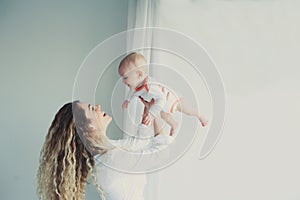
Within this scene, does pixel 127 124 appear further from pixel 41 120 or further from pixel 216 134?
pixel 41 120

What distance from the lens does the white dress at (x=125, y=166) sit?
4.67ft

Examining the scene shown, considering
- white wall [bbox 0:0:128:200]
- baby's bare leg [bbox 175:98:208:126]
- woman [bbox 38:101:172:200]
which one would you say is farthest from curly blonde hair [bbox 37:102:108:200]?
white wall [bbox 0:0:128:200]

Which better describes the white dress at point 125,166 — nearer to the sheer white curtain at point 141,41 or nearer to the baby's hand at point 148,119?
the baby's hand at point 148,119

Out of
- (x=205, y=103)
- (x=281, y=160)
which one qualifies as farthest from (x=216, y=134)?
(x=281, y=160)

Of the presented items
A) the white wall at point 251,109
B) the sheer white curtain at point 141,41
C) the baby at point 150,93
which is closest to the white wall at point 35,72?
the sheer white curtain at point 141,41

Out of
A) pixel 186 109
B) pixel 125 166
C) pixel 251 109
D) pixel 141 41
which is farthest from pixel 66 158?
pixel 251 109

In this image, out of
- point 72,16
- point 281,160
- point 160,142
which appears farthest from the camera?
point 72,16

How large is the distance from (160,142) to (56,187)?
38 centimetres

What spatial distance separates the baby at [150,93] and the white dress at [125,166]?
69 mm

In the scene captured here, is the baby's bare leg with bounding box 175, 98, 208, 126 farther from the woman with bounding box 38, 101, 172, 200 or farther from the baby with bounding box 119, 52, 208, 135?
the woman with bounding box 38, 101, 172, 200

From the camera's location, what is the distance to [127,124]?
1840 millimetres

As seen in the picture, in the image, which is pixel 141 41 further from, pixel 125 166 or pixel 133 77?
pixel 125 166

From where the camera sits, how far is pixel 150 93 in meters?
1.42

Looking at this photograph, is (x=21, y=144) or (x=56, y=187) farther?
(x=21, y=144)
